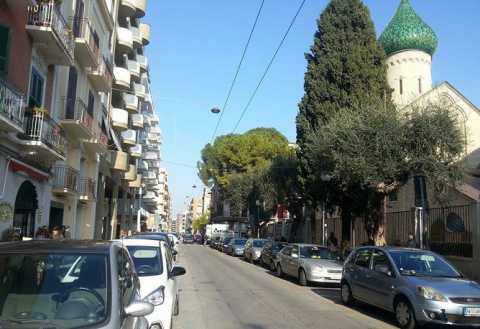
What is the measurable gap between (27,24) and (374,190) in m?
14.2

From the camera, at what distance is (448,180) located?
1969 centimetres

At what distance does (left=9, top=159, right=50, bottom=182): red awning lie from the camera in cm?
1567

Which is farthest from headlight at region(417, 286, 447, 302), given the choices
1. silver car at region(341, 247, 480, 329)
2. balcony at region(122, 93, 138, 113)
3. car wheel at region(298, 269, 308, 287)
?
balcony at region(122, 93, 138, 113)

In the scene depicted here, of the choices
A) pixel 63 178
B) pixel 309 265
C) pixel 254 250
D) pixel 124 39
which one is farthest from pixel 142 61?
pixel 309 265

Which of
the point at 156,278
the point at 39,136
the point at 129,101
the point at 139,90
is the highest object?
the point at 139,90

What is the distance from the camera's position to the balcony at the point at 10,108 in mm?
13492

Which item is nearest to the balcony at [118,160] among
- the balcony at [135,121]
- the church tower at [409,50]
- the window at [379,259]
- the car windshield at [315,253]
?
the balcony at [135,121]

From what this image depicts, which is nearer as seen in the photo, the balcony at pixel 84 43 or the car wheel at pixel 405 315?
the car wheel at pixel 405 315

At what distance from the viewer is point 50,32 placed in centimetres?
1627

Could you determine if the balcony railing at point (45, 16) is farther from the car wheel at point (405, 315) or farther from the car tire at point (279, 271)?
the car wheel at point (405, 315)

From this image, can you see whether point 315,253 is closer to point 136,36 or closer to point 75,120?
point 75,120

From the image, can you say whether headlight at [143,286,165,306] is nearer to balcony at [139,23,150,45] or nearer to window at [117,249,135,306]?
window at [117,249,135,306]

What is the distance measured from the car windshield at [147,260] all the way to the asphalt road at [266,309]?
4.78ft

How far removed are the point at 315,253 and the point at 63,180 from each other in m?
10.5
